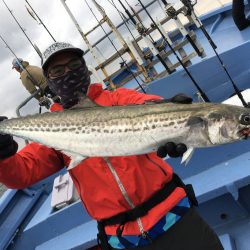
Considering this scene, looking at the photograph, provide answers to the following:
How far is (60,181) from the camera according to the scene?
4.97 m

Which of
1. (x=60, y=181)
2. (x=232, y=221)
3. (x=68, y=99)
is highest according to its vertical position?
(x=68, y=99)

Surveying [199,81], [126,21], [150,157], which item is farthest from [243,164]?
[126,21]

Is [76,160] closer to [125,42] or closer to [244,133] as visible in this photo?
[244,133]

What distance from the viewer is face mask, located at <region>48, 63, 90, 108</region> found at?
102 inches

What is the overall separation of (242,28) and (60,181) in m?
5.69

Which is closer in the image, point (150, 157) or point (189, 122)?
point (189, 122)

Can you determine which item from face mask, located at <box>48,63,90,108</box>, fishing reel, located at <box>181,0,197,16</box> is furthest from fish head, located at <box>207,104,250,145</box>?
fishing reel, located at <box>181,0,197,16</box>

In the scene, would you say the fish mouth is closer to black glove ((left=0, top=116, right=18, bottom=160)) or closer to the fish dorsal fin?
the fish dorsal fin

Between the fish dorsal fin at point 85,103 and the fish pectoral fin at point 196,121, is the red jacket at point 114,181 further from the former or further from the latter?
the fish pectoral fin at point 196,121

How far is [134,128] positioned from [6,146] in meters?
0.89

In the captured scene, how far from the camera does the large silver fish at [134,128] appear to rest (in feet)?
6.73

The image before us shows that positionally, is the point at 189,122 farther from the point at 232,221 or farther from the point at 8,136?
the point at 232,221

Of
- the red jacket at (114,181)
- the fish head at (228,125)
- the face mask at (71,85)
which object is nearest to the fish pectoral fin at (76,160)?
the red jacket at (114,181)

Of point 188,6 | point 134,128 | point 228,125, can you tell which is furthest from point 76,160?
point 188,6
